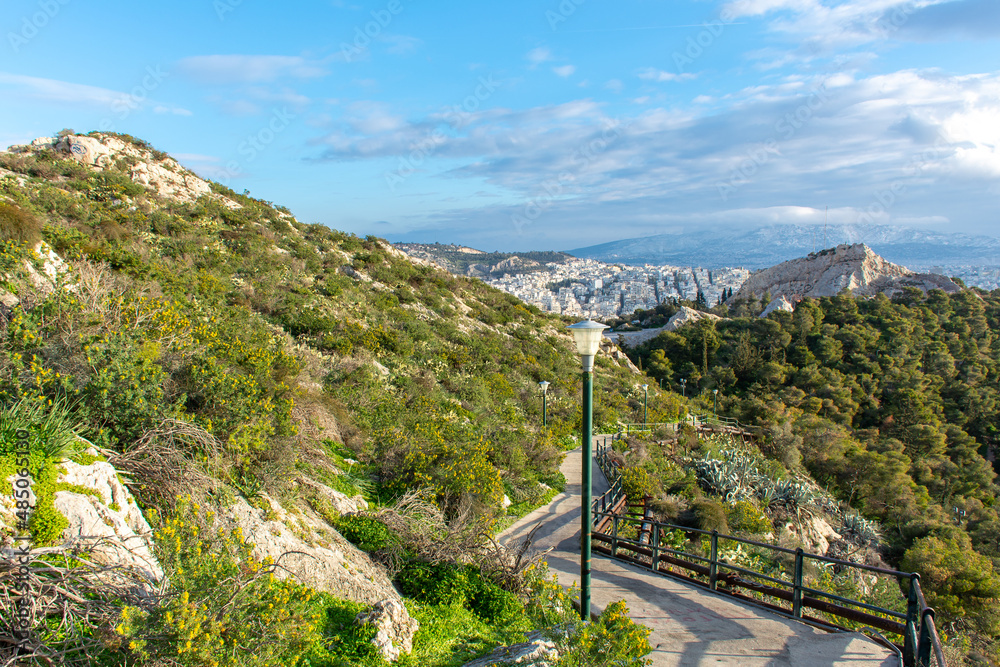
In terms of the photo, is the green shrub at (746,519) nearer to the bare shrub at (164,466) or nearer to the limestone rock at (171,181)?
the bare shrub at (164,466)

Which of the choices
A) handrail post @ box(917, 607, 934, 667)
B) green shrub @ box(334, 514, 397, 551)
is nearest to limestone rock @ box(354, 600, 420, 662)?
green shrub @ box(334, 514, 397, 551)

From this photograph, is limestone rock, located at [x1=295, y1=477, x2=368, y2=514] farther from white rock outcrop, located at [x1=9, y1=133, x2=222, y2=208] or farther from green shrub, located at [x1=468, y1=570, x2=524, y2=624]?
white rock outcrop, located at [x1=9, y1=133, x2=222, y2=208]

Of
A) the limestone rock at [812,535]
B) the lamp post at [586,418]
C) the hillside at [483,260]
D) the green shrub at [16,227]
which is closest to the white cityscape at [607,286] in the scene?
the hillside at [483,260]

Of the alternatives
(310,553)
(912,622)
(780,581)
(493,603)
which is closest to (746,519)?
(780,581)

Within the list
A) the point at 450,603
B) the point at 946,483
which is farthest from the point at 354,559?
the point at 946,483

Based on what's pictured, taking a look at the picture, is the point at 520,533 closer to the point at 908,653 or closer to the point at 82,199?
the point at 908,653

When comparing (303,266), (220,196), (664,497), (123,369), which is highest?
(220,196)
